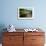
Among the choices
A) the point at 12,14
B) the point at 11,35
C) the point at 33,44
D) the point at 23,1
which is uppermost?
the point at 23,1

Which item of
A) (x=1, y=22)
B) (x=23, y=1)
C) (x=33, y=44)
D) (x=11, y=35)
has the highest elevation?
(x=23, y=1)

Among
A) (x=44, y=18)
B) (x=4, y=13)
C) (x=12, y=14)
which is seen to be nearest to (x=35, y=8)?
(x=44, y=18)

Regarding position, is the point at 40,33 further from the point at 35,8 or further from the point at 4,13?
the point at 4,13

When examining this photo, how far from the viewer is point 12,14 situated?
4.28 metres

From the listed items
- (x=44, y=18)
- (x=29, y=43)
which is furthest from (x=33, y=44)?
(x=44, y=18)

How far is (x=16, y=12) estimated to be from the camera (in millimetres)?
4273

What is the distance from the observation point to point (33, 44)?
380 centimetres

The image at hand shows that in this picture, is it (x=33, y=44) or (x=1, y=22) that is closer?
(x=33, y=44)

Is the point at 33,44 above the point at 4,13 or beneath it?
beneath

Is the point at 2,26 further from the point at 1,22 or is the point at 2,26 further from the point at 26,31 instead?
the point at 26,31

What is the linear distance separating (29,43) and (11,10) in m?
1.28

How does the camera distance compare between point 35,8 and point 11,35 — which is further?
point 35,8

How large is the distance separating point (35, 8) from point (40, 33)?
953 millimetres

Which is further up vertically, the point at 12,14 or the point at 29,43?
the point at 12,14
